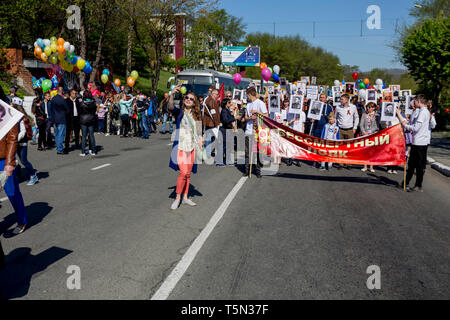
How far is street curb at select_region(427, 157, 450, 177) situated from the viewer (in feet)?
38.3

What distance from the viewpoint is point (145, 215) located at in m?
6.45

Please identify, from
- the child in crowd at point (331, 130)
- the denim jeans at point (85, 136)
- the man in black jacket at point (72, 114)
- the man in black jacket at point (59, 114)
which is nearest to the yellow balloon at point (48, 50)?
the man in black jacket at point (72, 114)

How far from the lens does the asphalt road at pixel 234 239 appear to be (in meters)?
4.05

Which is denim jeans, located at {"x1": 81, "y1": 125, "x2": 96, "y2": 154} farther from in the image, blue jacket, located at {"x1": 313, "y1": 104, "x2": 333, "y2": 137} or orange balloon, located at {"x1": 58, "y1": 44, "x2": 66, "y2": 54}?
orange balloon, located at {"x1": 58, "y1": 44, "x2": 66, "y2": 54}

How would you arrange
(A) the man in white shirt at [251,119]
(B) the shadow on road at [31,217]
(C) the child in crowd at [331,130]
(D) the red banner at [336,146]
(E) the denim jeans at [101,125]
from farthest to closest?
(E) the denim jeans at [101,125], (C) the child in crowd at [331,130], (A) the man in white shirt at [251,119], (D) the red banner at [336,146], (B) the shadow on road at [31,217]

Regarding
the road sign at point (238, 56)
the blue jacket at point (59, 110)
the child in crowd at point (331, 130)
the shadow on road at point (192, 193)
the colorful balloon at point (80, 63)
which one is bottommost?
the shadow on road at point (192, 193)

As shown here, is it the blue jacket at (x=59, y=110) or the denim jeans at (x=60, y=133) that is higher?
the blue jacket at (x=59, y=110)

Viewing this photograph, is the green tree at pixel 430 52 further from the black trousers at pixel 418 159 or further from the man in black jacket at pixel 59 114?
the man in black jacket at pixel 59 114

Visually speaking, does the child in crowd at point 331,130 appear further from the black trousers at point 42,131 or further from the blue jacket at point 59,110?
the black trousers at point 42,131

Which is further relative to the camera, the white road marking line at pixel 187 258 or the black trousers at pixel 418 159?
the black trousers at pixel 418 159

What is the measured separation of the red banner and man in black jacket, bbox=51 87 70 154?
6322 millimetres

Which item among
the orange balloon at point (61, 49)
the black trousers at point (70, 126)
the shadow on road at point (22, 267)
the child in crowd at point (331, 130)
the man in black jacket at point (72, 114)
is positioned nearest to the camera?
the shadow on road at point (22, 267)

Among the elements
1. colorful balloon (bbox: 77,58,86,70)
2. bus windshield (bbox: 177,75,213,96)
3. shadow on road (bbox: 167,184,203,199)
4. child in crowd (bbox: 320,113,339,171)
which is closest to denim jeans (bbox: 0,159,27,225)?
shadow on road (bbox: 167,184,203,199)

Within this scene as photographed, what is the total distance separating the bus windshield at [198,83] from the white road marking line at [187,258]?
843 inches
